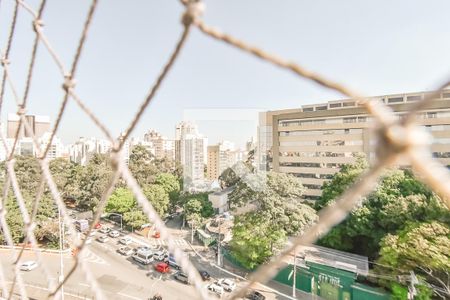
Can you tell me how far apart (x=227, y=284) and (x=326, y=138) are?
9.20 meters

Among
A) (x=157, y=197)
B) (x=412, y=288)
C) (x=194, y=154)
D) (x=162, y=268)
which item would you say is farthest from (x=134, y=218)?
(x=194, y=154)

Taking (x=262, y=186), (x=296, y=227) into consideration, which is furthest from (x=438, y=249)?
(x=262, y=186)

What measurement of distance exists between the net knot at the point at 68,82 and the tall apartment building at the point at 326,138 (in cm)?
1342

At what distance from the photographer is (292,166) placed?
51.6 feet

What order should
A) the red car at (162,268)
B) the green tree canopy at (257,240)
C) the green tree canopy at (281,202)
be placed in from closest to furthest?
the green tree canopy at (257,240) < the green tree canopy at (281,202) < the red car at (162,268)

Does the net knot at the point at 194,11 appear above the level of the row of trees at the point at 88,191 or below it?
above

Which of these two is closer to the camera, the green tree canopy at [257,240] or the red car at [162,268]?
the green tree canopy at [257,240]

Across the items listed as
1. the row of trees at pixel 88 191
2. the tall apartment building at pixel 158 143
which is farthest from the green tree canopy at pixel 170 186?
the tall apartment building at pixel 158 143

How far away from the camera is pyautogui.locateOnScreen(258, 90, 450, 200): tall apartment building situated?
12055 millimetres

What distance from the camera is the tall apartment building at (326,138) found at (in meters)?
12.1

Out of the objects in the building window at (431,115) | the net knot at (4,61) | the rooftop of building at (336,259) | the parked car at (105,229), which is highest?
the building window at (431,115)

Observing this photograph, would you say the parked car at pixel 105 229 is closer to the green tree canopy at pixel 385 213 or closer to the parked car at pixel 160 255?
the parked car at pixel 160 255

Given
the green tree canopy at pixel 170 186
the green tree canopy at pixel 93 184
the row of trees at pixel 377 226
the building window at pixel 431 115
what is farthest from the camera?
the green tree canopy at pixel 170 186

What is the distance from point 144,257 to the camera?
395 inches
